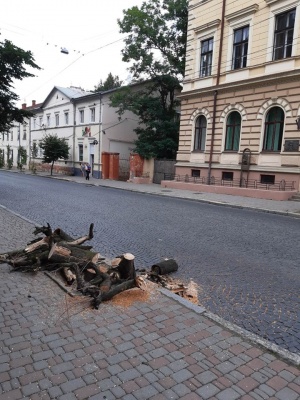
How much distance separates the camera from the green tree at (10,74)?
48.7 ft

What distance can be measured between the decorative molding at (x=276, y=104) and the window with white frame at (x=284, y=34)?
2273 mm

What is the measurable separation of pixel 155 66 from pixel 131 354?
88.0ft

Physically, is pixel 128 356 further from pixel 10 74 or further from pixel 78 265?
pixel 10 74

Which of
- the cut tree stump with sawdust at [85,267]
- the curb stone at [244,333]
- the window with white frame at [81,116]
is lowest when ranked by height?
the curb stone at [244,333]

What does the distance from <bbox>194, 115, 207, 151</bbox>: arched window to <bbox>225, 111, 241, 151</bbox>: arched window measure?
2.00 metres

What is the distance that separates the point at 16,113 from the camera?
16.6 metres

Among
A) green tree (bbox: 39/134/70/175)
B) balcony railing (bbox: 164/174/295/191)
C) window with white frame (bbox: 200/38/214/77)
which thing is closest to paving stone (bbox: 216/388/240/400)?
balcony railing (bbox: 164/174/295/191)

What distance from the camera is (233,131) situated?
19906mm

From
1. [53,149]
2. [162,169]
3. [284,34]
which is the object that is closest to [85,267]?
[284,34]

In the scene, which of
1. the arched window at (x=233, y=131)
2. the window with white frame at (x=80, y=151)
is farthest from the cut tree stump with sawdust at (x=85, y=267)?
the window with white frame at (x=80, y=151)

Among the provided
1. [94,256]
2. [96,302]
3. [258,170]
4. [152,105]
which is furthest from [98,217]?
[152,105]

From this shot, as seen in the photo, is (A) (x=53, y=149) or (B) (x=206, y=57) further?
(A) (x=53, y=149)

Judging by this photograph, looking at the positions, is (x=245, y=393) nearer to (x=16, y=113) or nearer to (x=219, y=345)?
(x=219, y=345)

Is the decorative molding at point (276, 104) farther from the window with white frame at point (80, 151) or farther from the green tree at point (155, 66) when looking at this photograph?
the window with white frame at point (80, 151)
